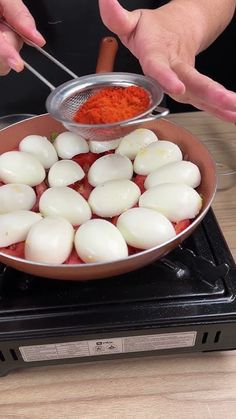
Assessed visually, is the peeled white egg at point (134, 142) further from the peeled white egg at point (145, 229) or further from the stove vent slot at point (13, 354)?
the stove vent slot at point (13, 354)

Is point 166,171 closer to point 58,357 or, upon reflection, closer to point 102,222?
point 102,222

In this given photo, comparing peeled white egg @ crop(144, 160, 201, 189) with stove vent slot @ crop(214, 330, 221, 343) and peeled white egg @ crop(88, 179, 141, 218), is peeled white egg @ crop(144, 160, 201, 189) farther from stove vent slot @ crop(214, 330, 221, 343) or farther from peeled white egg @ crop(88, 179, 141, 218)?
stove vent slot @ crop(214, 330, 221, 343)

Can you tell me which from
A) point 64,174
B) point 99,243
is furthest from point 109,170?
point 99,243

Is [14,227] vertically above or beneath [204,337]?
above

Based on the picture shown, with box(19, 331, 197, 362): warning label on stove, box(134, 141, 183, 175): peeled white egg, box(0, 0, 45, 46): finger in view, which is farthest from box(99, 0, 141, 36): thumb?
box(19, 331, 197, 362): warning label on stove

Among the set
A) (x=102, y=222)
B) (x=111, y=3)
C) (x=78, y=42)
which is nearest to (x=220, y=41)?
(x=78, y=42)

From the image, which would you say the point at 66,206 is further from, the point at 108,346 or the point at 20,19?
the point at 20,19

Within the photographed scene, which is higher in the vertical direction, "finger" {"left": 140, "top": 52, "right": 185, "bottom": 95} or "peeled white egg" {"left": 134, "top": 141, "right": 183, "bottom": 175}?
"finger" {"left": 140, "top": 52, "right": 185, "bottom": 95}
